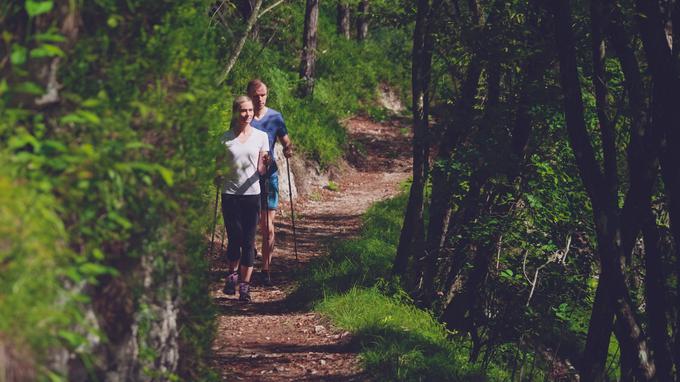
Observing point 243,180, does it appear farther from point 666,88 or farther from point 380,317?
point 666,88

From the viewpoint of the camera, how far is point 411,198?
1102 centimetres

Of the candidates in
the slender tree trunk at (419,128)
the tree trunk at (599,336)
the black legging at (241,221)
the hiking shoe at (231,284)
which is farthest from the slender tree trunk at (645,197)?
the hiking shoe at (231,284)

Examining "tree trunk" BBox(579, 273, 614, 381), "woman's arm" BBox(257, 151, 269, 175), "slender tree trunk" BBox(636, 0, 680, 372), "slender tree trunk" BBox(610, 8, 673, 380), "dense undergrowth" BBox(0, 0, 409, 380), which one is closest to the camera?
"dense undergrowth" BBox(0, 0, 409, 380)

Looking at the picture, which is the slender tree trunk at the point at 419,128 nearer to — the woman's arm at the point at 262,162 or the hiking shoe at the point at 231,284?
the woman's arm at the point at 262,162

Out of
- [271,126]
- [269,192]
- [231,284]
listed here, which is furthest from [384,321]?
[271,126]

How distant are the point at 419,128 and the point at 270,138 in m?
1.85

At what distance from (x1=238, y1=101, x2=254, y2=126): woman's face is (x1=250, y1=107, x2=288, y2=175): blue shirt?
876 mm

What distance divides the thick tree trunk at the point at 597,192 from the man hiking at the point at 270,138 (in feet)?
11.9

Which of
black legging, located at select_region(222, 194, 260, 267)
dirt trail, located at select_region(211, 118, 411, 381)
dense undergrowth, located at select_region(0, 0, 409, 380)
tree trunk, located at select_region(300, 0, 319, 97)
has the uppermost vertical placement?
tree trunk, located at select_region(300, 0, 319, 97)

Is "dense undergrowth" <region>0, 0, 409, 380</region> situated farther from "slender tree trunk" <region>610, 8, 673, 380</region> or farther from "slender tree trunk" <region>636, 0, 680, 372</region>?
"slender tree trunk" <region>610, 8, 673, 380</region>

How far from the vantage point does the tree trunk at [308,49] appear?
21453mm

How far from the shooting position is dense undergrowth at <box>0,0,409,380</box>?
3.10 metres

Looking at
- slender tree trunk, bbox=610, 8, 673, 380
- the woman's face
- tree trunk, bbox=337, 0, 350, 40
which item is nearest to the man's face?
the woman's face

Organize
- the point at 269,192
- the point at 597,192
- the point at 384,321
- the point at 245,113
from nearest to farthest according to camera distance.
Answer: the point at 597,192
the point at 245,113
the point at 384,321
the point at 269,192
